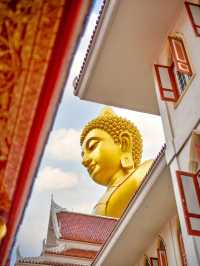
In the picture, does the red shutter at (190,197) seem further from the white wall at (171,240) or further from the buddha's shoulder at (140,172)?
the buddha's shoulder at (140,172)

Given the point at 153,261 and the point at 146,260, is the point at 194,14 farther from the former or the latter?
the point at 146,260

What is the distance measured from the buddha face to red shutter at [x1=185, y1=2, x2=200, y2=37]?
12044mm

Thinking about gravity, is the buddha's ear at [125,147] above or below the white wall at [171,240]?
above

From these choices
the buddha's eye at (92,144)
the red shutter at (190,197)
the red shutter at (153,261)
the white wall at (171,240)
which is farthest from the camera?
the buddha's eye at (92,144)

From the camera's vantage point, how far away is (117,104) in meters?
10.0

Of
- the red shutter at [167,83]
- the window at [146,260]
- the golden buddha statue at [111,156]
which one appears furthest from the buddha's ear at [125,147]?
the red shutter at [167,83]

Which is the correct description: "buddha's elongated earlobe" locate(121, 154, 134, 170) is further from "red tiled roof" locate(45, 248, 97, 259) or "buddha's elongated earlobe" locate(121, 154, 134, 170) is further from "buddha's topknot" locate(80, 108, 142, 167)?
"red tiled roof" locate(45, 248, 97, 259)

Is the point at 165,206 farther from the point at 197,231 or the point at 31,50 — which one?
the point at 31,50

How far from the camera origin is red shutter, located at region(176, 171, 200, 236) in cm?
578

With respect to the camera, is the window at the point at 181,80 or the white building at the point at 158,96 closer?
the white building at the point at 158,96

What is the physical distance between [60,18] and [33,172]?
114cm

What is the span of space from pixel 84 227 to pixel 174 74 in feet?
30.8

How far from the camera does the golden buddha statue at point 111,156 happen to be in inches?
711

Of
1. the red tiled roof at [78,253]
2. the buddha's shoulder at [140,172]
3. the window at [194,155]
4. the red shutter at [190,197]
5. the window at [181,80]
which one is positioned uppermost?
the buddha's shoulder at [140,172]
